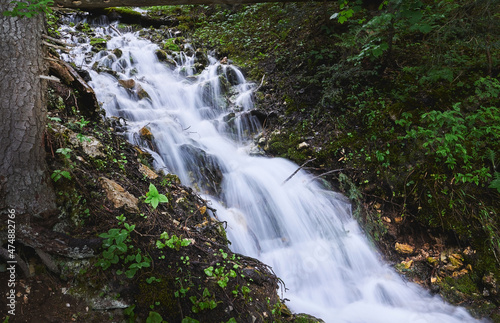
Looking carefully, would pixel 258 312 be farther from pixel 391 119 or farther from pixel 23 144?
pixel 391 119

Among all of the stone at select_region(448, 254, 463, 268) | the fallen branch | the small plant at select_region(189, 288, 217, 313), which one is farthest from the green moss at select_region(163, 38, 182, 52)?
the stone at select_region(448, 254, 463, 268)

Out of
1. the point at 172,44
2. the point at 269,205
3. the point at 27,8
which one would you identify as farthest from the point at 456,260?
the point at 172,44

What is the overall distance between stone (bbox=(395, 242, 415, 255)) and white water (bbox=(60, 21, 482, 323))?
34cm

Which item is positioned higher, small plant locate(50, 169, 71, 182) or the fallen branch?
small plant locate(50, 169, 71, 182)

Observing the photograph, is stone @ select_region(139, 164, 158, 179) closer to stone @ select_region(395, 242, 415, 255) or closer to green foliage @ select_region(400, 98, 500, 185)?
stone @ select_region(395, 242, 415, 255)

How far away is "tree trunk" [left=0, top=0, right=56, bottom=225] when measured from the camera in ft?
6.30

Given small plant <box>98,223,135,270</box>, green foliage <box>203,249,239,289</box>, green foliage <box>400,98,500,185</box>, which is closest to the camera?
small plant <box>98,223,135,270</box>

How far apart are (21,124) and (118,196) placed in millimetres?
959

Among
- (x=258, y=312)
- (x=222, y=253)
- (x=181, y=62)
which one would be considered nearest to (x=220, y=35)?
(x=181, y=62)

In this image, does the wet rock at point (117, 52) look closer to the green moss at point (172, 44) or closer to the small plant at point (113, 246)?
the green moss at point (172, 44)

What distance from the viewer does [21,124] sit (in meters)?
1.97

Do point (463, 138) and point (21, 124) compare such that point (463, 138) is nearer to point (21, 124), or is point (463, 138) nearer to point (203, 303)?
point (203, 303)

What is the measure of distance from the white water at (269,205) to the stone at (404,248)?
0.34 meters

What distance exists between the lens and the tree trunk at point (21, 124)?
1.92m
